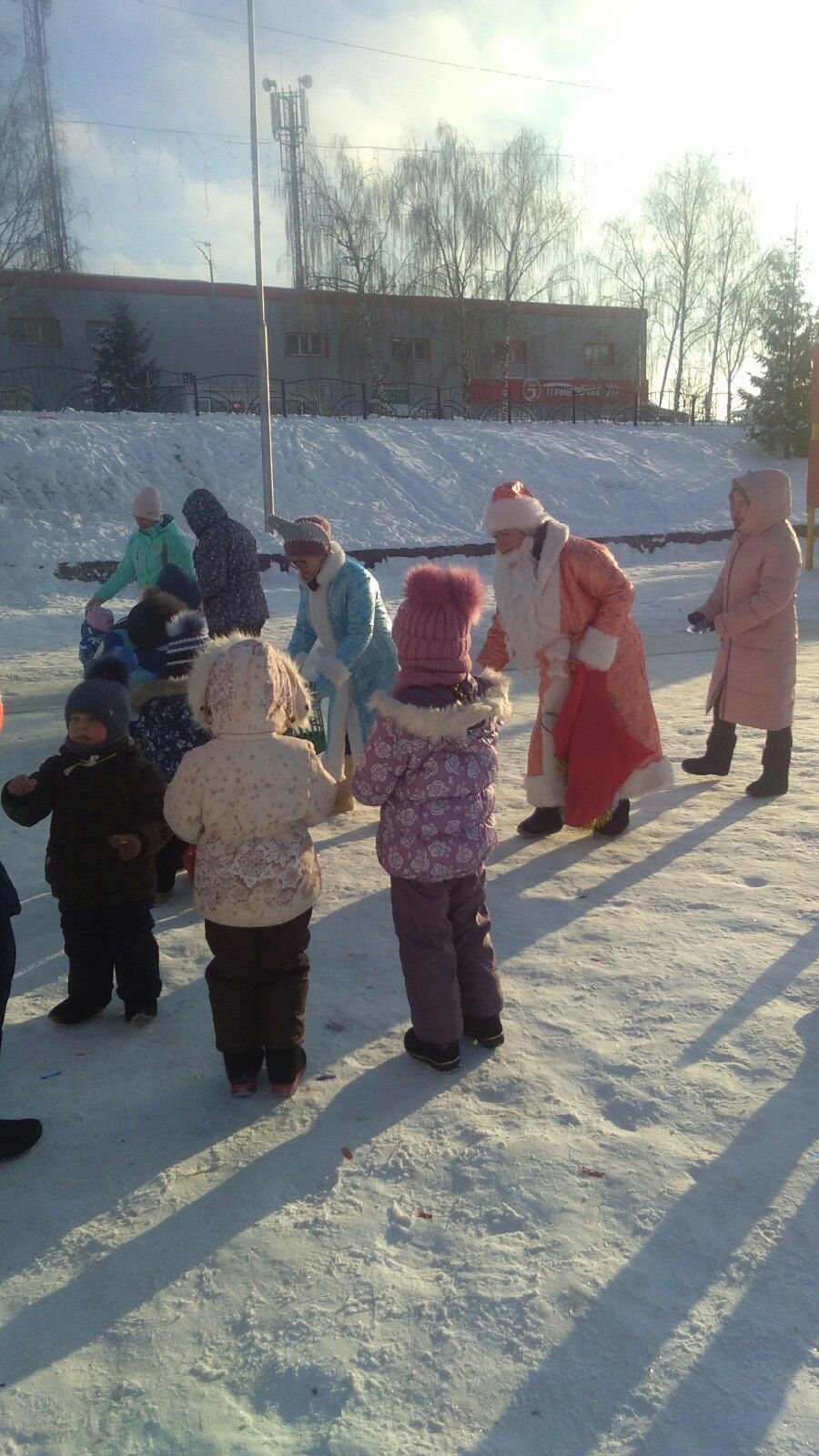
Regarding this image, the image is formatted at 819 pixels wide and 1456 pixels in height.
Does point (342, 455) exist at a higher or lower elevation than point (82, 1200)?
higher

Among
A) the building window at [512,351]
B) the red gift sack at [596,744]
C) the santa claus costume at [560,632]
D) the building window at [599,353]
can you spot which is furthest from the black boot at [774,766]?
the building window at [599,353]

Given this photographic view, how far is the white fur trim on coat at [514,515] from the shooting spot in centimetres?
430

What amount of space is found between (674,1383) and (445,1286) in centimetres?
47

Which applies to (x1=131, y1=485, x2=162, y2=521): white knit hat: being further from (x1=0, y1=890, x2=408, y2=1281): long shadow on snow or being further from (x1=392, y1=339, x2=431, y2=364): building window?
(x1=392, y1=339, x2=431, y2=364): building window

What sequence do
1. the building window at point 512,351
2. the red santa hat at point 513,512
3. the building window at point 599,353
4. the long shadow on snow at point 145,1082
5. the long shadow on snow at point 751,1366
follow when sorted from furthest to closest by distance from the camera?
the building window at point 599,353 → the building window at point 512,351 → the red santa hat at point 513,512 → the long shadow on snow at point 145,1082 → the long shadow on snow at point 751,1366

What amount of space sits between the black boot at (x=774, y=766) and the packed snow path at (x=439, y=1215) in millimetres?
1423

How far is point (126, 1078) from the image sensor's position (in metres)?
2.94

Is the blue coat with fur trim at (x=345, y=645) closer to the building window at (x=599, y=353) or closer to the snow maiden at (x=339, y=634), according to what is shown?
the snow maiden at (x=339, y=634)

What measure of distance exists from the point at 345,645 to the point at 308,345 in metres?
30.6

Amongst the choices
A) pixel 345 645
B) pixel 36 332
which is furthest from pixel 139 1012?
pixel 36 332

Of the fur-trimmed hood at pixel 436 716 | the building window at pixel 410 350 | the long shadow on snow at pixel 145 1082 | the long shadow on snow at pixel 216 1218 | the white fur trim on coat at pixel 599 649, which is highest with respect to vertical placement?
the building window at pixel 410 350

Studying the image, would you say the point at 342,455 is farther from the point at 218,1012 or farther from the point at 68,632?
the point at 218,1012

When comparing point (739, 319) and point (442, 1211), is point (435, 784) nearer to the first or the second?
point (442, 1211)

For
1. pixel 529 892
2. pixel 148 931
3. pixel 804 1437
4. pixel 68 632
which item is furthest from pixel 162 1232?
pixel 68 632
